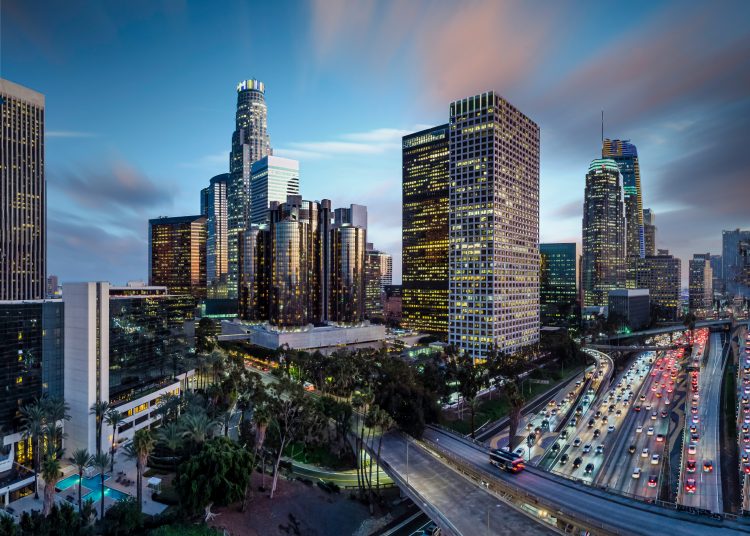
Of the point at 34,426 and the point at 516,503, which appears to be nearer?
the point at 516,503

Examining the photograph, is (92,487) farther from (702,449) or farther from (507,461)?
(702,449)

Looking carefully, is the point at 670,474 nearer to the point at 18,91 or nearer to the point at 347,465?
the point at 347,465

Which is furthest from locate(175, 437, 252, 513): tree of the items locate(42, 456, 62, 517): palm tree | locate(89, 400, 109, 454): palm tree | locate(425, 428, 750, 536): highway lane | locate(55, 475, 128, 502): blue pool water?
locate(425, 428, 750, 536): highway lane

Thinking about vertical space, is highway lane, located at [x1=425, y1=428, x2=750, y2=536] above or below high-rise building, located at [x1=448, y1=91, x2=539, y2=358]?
below

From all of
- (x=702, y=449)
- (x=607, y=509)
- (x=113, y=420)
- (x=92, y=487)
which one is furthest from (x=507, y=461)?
(x=113, y=420)

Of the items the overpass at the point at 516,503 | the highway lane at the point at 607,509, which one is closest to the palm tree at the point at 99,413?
the overpass at the point at 516,503

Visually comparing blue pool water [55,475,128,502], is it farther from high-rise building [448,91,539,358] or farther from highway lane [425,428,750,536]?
high-rise building [448,91,539,358]

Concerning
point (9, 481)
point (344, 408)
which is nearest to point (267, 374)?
point (344, 408)
